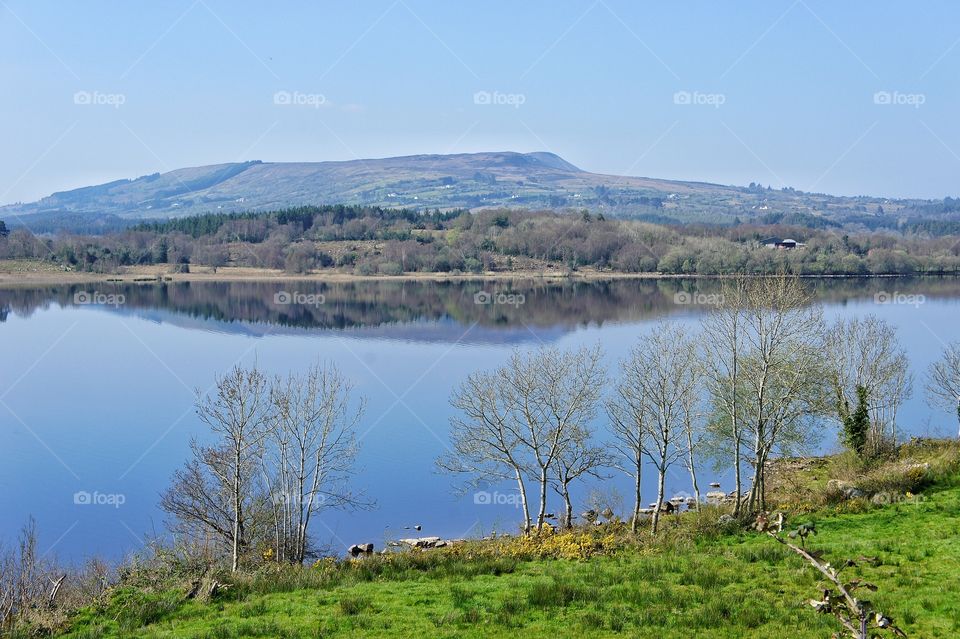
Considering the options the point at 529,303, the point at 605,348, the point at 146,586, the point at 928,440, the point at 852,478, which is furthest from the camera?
the point at 529,303

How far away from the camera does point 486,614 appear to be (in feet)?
42.4

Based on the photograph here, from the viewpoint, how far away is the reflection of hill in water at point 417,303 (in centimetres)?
6712

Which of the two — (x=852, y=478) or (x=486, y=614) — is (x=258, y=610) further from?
(x=852, y=478)

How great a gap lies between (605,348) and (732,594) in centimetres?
3772

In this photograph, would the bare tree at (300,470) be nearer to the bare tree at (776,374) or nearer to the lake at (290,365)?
the lake at (290,365)

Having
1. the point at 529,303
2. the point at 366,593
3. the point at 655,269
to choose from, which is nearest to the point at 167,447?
the point at 366,593

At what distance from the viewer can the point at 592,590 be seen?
45.1ft
